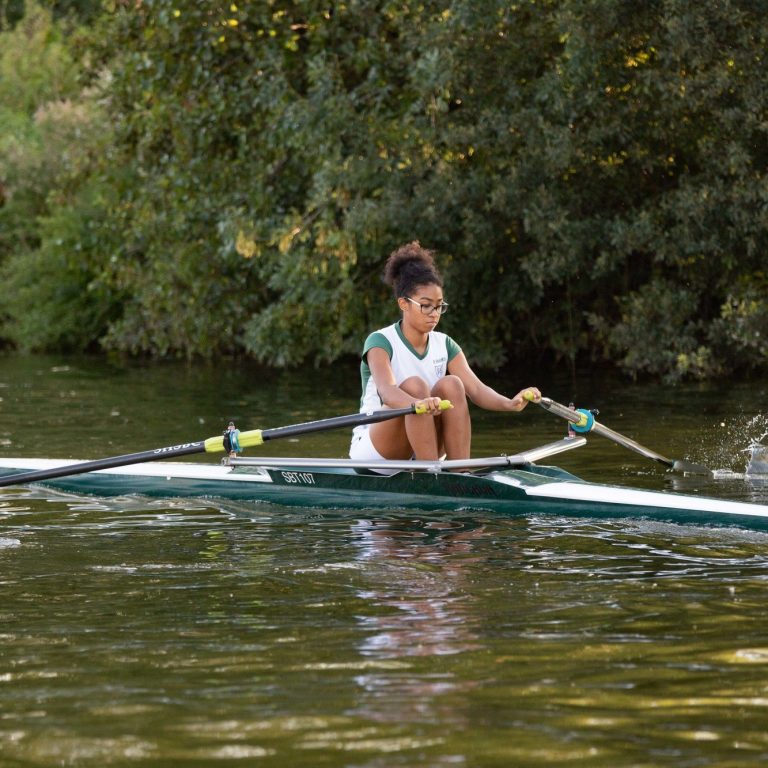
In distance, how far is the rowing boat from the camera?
6.98 metres

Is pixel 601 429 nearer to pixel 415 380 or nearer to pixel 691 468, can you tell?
pixel 691 468

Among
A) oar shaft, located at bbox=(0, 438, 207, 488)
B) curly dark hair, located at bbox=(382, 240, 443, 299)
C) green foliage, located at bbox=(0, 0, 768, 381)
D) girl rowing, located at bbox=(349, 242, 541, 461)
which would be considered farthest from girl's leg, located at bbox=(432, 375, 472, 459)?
green foliage, located at bbox=(0, 0, 768, 381)

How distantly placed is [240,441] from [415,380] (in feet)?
3.30

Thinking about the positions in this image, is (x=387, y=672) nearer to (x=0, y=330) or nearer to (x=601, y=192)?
(x=601, y=192)

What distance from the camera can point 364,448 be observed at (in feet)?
26.5

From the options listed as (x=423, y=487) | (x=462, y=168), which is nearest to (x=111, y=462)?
(x=423, y=487)

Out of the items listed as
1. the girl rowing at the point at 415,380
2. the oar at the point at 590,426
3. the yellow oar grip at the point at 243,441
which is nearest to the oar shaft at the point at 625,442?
the oar at the point at 590,426

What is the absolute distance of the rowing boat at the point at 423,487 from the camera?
698 centimetres

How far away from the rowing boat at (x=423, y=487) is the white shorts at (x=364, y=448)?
119 mm

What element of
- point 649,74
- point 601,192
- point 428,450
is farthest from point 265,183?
point 428,450

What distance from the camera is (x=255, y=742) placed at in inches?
151

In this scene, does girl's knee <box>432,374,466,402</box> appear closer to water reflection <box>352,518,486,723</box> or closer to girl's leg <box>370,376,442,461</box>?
girl's leg <box>370,376,442,461</box>

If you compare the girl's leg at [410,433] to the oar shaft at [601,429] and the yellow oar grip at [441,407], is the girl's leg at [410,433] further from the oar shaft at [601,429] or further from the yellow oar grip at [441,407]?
the oar shaft at [601,429]

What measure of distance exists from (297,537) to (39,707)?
2941mm
